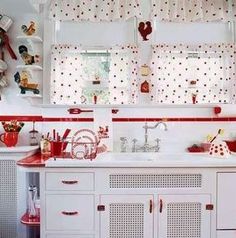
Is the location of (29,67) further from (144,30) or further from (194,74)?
(194,74)

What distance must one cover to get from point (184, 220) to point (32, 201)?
3.98 feet

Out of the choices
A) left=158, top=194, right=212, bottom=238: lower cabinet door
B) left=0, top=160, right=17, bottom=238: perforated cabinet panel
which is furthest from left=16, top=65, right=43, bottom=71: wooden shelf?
left=158, top=194, right=212, bottom=238: lower cabinet door

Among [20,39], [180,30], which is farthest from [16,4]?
[180,30]

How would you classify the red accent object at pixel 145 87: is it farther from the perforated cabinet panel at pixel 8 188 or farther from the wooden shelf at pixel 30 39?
the perforated cabinet panel at pixel 8 188

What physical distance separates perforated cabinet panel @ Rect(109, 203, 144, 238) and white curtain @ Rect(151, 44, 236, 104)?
110cm

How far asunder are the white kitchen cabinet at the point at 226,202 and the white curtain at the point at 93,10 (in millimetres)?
1691

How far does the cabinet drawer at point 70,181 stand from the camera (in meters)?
2.58

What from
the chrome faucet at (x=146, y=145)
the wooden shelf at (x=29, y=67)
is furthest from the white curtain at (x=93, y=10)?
the chrome faucet at (x=146, y=145)

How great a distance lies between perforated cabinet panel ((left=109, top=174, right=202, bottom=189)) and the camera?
8.50 feet

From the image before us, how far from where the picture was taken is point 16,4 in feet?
10.1

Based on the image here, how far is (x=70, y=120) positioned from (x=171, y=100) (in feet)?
3.19

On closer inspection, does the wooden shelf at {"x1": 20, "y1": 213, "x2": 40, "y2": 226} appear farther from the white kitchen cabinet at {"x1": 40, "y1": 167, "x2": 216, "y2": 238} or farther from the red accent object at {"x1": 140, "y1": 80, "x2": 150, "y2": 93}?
the red accent object at {"x1": 140, "y1": 80, "x2": 150, "y2": 93}

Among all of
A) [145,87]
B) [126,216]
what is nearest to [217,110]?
[145,87]

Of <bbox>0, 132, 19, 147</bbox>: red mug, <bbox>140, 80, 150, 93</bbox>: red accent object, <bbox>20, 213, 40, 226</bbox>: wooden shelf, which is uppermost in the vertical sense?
<bbox>140, 80, 150, 93</bbox>: red accent object
